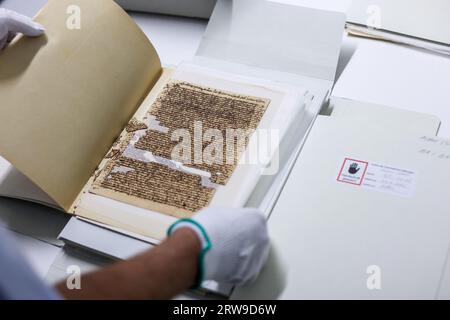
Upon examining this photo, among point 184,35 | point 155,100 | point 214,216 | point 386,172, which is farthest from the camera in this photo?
point 184,35

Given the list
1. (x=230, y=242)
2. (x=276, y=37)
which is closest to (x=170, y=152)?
(x=230, y=242)

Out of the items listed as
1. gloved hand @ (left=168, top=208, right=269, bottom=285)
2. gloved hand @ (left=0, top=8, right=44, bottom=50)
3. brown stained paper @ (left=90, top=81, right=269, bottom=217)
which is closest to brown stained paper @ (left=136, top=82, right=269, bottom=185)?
brown stained paper @ (left=90, top=81, right=269, bottom=217)

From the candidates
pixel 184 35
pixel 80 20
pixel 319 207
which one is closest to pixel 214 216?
pixel 319 207

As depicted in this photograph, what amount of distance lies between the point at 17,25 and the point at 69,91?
0.42 ft

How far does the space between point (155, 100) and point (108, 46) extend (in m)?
0.12

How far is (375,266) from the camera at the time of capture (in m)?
0.65

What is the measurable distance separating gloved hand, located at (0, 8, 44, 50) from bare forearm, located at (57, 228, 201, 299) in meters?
0.41

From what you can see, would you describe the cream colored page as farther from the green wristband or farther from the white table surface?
the green wristband

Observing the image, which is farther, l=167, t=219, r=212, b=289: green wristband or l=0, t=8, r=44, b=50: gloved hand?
l=0, t=8, r=44, b=50: gloved hand

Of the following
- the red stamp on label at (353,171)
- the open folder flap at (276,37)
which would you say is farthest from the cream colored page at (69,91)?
the red stamp on label at (353,171)

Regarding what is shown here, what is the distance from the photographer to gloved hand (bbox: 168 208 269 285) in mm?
607

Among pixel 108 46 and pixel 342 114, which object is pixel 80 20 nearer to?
pixel 108 46

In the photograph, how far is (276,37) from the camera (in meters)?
0.97

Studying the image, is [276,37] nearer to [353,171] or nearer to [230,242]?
[353,171]
